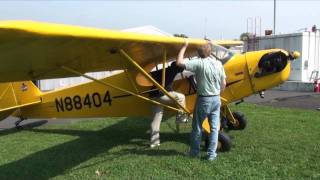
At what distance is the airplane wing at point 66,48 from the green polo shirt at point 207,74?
0.68 m

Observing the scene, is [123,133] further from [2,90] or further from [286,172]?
[286,172]

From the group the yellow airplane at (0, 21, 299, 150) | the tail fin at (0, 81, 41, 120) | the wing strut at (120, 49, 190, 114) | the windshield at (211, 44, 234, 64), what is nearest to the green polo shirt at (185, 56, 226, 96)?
the yellow airplane at (0, 21, 299, 150)

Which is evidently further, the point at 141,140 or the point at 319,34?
the point at 319,34

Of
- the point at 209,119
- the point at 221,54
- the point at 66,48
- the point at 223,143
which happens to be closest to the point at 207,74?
the point at 209,119

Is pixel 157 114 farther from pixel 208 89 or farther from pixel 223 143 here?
pixel 208 89

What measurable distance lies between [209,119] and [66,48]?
8.81 feet

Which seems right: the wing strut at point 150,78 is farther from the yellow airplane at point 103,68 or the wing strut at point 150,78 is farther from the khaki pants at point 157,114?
the khaki pants at point 157,114

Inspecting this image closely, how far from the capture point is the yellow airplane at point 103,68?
4.96 m

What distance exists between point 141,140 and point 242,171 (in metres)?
3.31

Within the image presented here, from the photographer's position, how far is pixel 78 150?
321 inches

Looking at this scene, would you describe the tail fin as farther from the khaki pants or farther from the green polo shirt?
the green polo shirt

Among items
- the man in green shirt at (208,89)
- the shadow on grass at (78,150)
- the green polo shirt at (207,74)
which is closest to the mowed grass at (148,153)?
the shadow on grass at (78,150)

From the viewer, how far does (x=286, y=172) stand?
19.9 ft

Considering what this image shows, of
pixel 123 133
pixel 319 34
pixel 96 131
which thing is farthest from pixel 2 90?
pixel 319 34
